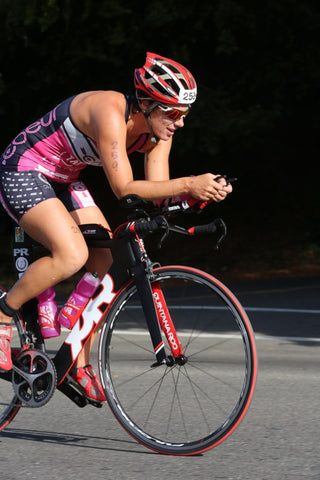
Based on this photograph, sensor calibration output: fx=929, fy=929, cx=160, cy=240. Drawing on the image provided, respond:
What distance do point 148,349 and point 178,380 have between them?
0.86ft

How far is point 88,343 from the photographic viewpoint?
15.3 ft

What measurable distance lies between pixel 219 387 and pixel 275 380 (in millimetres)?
1856

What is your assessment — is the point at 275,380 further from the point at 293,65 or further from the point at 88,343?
the point at 293,65

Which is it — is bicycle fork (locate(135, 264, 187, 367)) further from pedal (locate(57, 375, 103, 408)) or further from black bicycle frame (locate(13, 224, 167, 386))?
pedal (locate(57, 375, 103, 408))

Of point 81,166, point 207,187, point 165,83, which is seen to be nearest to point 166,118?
point 165,83

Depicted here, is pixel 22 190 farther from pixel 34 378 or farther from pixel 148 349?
pixel 148 349

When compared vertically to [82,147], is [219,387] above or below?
below

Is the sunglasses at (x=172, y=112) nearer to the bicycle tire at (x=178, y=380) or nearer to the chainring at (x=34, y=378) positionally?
the bicycle tire at (x=178, y=380)

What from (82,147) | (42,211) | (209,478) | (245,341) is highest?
(82,147)

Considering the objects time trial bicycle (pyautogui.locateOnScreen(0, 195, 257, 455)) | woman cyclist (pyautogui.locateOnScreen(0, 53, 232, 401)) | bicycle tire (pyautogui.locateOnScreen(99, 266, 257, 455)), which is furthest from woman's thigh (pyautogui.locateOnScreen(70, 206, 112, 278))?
bicycle tire (pyautogui.locateOnScreen(99, 266, 257, 455))

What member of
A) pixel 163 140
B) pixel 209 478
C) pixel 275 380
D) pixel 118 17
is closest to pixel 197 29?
pixel 118 17

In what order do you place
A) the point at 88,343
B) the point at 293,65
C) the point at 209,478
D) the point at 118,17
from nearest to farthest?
the point at 209,478
the point at 88,343
the point at 118,17
the point at 293,65

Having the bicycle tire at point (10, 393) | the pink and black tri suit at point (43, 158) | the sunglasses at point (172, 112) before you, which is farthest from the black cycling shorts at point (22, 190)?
the sunglasses at point (172, 112)

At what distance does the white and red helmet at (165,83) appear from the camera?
411 centimetres
